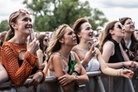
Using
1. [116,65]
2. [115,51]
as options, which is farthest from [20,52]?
[115,51]

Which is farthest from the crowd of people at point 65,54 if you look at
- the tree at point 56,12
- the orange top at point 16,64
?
the tree at point 56,12

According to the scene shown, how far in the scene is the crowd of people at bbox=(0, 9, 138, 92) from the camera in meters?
4.34

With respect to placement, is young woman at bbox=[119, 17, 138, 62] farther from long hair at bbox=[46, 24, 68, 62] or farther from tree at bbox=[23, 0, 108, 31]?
tree at bbox=[23, 0, 108, 31]

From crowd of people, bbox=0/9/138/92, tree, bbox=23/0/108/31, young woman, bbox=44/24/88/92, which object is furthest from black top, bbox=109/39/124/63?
tree, bbox=23/0/108/31

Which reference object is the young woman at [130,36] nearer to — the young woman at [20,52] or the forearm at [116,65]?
the forearm at [116,65]

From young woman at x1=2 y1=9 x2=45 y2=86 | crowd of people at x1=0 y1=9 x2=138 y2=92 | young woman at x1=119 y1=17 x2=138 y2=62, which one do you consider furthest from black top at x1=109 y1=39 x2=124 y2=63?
young woman at x1=2 y1=9 x2=45 y2=86

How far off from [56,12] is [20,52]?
228 ft

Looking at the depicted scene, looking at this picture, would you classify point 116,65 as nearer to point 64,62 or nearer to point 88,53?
point 88,53

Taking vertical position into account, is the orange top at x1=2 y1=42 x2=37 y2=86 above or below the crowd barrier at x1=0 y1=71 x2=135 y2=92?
above

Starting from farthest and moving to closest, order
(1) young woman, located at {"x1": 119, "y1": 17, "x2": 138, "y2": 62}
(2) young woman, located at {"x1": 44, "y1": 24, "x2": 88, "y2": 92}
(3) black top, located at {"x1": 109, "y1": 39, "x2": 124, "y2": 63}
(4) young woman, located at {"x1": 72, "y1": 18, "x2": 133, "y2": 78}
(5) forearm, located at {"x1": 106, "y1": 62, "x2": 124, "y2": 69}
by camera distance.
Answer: (1) young woman, located at {"x1": 119, "y1": 17, "x2": 138, "y2": 62} → (3) black top, located at {"x1": 109, "y1": 39, "x2": 124, "y2": 63} → (5) forearm, located at {"x1": 106, "y1": 62, "x2": 124, "y2": 69} → (4) young woman, located at {"x1": 72, "y1": 18, "x2": 133, "y2": 78} → (2) young woman, located at {"x1": 44, "y1": 24, "x2": 88, "y2": 92}

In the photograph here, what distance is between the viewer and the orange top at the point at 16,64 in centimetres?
424

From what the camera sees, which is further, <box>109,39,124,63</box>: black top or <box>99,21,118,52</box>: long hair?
<box>99,21,118,52</box>: long hair

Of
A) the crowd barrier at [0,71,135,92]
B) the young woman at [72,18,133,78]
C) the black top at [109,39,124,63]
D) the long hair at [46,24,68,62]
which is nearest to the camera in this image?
the crowd barrier at [0,71,135,92]

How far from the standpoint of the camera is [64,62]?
5242mm
